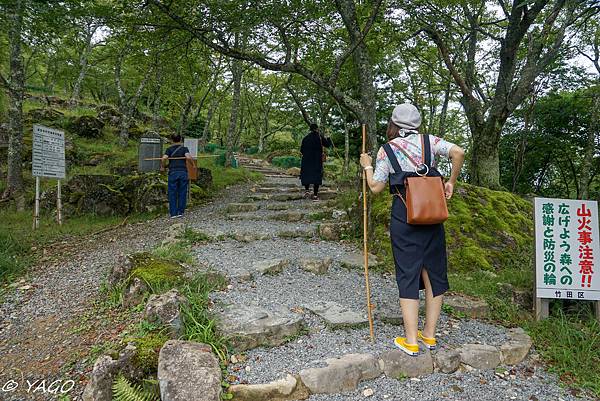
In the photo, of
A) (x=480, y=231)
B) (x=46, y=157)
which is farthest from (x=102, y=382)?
(x=46, y=157)

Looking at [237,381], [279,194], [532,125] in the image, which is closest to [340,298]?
[237,381]

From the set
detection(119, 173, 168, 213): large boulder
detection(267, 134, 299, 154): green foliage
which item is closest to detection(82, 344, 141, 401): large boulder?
detection(119, 173, 168, 213): large boulder

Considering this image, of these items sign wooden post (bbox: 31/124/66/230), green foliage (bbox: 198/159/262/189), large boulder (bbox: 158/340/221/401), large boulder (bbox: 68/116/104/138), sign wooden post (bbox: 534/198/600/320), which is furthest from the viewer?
large boulder (bbox: 68/116/104/138)

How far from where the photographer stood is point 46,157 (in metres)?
7.08

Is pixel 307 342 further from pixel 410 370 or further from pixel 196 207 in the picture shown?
pixel 196 207

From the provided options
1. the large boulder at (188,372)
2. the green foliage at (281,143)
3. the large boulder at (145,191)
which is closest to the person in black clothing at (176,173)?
the large boulder at (145,191)

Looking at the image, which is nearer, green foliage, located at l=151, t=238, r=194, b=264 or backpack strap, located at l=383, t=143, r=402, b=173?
backpack strap, located at l=383, t=143, r=402, b=173

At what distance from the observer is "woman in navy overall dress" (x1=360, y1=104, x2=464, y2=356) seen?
260 centimetres

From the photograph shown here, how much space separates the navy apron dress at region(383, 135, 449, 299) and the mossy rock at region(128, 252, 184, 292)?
2.09 meters

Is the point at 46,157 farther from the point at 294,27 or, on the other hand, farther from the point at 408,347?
the point at 408,347

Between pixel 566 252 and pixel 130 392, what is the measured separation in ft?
13.0

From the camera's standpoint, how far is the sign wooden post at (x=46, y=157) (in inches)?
271

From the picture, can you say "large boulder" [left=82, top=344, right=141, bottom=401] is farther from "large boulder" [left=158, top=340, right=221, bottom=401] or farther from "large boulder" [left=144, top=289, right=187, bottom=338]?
"large boulder" [left=144, top=289, right=187, bottom=338]

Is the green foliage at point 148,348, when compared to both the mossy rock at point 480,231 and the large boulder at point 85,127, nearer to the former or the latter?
the mossy rock at point 480,231
